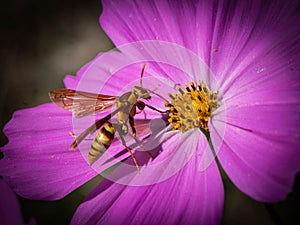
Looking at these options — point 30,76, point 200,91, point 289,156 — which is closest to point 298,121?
point 289,156

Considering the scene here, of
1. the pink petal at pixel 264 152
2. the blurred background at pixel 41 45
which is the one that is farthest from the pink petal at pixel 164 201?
the blurred background at pixel 41 45

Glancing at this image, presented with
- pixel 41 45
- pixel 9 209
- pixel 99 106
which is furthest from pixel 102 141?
pixel 41 45

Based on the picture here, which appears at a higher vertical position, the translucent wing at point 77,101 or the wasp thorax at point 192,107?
the translucent wing at point 77,101

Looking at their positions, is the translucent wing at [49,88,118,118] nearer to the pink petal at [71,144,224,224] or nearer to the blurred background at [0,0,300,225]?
the pink petal at [71,144,224,224]

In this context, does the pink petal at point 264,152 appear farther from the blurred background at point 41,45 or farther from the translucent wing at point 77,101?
the blurred background at point 41,45

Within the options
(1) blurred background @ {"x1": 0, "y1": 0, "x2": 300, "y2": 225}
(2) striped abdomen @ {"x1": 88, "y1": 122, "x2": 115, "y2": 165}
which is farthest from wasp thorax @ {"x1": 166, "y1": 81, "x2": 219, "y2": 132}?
(1) blurred background @ {"x1": 0, "y1": 0, "x2": 300, "y2": 225}

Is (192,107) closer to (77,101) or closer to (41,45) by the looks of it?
(77,101)

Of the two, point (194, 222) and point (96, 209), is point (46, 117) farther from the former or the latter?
point (194, 222)
